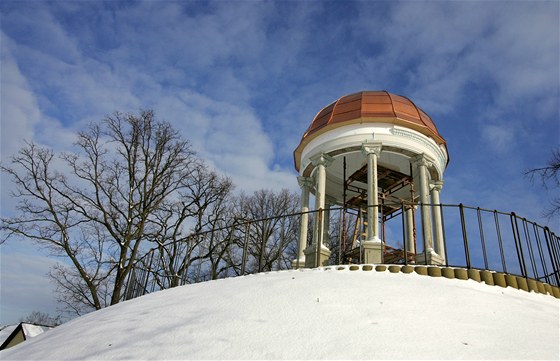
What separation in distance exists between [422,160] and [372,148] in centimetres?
175

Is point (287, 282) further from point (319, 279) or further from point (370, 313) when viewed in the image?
point (370, 313)

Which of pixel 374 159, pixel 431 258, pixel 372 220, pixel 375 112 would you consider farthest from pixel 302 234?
pixel 375 112

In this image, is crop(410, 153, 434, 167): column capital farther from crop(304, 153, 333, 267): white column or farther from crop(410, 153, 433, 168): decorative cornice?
crop(304, 153, 333, 267): white column

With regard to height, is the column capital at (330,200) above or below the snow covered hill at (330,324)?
above

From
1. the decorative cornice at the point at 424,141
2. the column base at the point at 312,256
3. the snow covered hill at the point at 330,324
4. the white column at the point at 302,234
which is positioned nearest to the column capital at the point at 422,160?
the decorative cornice at the point at 424,141

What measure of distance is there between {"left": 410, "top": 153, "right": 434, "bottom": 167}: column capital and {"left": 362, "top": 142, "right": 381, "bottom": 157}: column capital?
4.49 feet

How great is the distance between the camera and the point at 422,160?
1203 cm

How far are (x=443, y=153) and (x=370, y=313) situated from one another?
32.9ft

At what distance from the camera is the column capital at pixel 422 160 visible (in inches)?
474

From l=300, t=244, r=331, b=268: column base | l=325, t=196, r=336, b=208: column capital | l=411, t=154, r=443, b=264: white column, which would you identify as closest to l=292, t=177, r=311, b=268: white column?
l=300, t=244, r=331, b=268: column base

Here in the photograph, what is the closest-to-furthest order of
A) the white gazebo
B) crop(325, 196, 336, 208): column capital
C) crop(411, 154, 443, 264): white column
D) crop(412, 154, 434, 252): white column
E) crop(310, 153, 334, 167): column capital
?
crop(411, 154, 443, 264): white column, crop(412, 154, 434, 252): white column, the white gazebo, crop(310, 153, 334, 167): column capital, crop(325, 196, 336, 208): column capital

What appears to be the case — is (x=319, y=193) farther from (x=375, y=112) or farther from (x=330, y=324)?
(x=330, y=324)

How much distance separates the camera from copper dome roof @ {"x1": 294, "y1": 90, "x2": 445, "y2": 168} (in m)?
12.0

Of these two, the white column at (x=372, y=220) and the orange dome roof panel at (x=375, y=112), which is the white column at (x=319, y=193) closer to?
the orange dome roof panel at (x=375, y=112)
